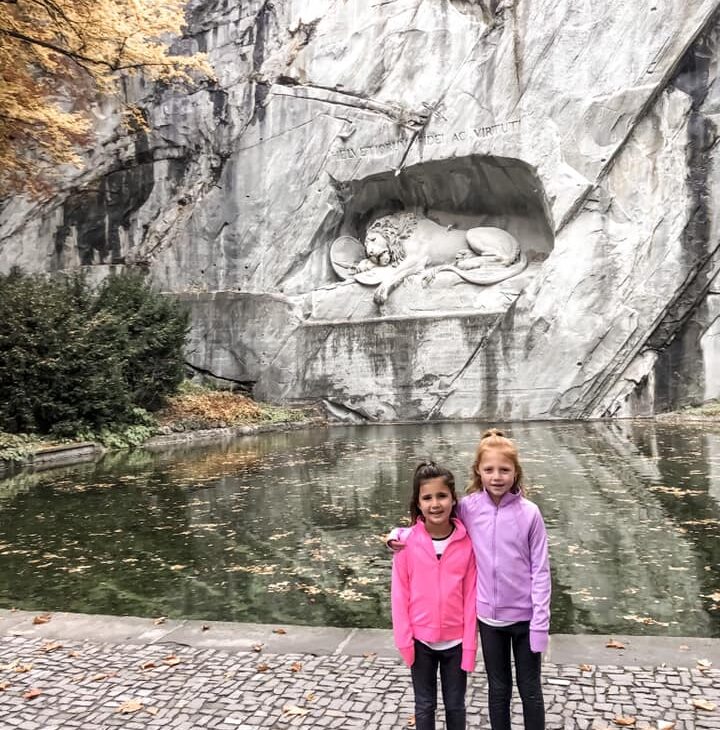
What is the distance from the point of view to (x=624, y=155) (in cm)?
1700

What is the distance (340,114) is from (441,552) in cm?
1979

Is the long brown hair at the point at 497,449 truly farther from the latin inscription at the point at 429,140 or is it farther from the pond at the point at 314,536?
the latin inscription at the point at 429,140

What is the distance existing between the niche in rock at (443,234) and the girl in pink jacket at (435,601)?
15.9 metres

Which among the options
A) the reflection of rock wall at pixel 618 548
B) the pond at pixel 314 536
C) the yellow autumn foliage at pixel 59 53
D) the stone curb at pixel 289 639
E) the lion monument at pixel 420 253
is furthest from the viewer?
the lion monument at pixel 420 253

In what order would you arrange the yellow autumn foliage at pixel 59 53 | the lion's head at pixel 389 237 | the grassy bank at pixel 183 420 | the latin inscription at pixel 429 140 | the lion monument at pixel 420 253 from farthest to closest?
1. the lion's head at pixel 389 237
2. the lion monument at pixel 420 253
3. the latin inscription at pixel 429 140
4. the yellow autumn foliage at pixel 59 53
5. the grassy bank at pixel 183 420

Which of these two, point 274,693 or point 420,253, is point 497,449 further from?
point 420,253

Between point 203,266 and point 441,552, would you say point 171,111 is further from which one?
point 441,552

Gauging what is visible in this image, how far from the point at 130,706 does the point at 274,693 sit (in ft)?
1.90

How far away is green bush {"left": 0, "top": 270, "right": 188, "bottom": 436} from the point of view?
469 inches

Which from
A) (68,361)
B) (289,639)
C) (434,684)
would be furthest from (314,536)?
(68,361)

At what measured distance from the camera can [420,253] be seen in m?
20.3

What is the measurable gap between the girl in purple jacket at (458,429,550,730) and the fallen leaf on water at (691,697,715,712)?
28.4 inches

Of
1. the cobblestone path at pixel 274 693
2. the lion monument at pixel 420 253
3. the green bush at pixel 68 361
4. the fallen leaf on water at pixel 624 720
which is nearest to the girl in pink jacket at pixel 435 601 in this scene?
the cobblestone path at pixel 274 693

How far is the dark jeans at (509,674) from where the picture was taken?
225cm
